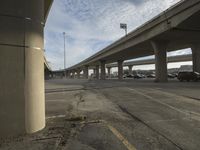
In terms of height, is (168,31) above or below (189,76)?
above

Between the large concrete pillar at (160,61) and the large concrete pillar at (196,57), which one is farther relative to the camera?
the large concrete pillar at (196,57)

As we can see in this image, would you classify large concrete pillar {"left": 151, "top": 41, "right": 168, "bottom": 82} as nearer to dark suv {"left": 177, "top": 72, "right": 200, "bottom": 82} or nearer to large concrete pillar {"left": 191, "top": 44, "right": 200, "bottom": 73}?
dark suv {"left": 177, "top": 72, "right": 200, "bottom": 82}

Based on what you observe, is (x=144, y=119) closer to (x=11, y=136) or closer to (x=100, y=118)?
(x=100, y=118)

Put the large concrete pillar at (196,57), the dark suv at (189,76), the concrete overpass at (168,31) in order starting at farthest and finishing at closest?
the large concrete pillar at (196,57), the dark suv at (189,76), the concrete overpass at (168,31)

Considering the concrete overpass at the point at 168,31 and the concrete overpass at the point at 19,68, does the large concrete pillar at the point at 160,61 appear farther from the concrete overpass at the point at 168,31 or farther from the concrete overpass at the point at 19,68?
the concrete overpass at the point at 19,68

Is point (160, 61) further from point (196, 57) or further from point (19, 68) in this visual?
point (19, 68)

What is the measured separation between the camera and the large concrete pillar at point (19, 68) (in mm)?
5574

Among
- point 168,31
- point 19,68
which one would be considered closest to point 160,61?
point 168,31

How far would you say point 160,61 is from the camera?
35.2m

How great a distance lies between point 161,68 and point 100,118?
28.9 metres

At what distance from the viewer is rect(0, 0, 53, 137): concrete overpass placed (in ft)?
18.3

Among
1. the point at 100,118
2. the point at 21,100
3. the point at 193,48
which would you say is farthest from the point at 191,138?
the point at 193,48

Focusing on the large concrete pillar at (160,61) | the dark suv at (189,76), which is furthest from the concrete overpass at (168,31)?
the dark suv at (189,76)

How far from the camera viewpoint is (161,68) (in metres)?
34.8
